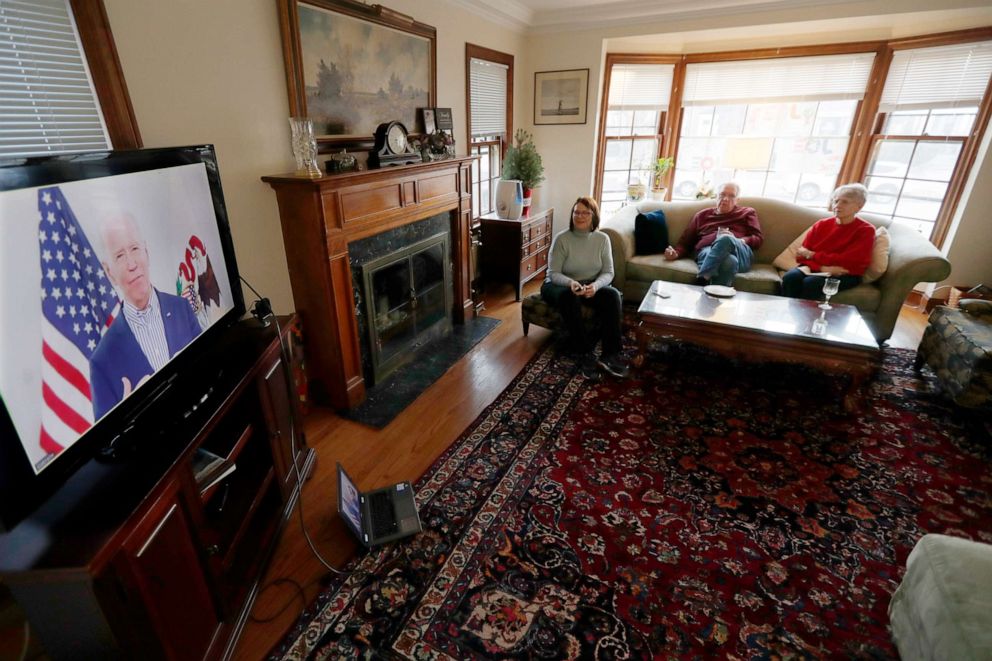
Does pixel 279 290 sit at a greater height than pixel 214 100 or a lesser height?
lesser

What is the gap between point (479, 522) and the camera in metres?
1.89

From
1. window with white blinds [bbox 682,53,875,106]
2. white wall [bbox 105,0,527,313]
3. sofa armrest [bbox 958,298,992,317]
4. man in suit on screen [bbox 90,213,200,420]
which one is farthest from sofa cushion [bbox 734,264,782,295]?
man in suit on screen [bbox 90,213,200,420]

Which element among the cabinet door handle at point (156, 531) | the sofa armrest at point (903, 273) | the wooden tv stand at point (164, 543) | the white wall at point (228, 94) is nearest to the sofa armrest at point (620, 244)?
the sofa armrest at point (903, 273)

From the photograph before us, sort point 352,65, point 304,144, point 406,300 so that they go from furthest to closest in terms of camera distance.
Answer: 1. point 406,300
2. point 352,65
3. point 304,144

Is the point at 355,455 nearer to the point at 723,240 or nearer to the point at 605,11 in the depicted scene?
the point at 723,240

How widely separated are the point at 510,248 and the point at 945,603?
3397mm

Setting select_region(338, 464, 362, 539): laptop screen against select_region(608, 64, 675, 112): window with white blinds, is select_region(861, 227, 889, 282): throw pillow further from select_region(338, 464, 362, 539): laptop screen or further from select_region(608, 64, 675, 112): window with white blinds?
select_region(338, 464, 362, 539): laptop screen

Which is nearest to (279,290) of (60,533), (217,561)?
(217,561)

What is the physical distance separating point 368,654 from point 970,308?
352 cm

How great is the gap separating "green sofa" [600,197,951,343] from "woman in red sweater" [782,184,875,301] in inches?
4.1

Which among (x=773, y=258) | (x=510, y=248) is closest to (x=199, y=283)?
(x=510, y=248)

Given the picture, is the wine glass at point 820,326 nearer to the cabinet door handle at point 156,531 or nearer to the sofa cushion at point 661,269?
the sofa cushion at point 661,269

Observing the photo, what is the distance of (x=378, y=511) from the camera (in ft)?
6.23

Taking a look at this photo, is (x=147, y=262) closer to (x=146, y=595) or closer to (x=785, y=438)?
(x=146, y=595)
